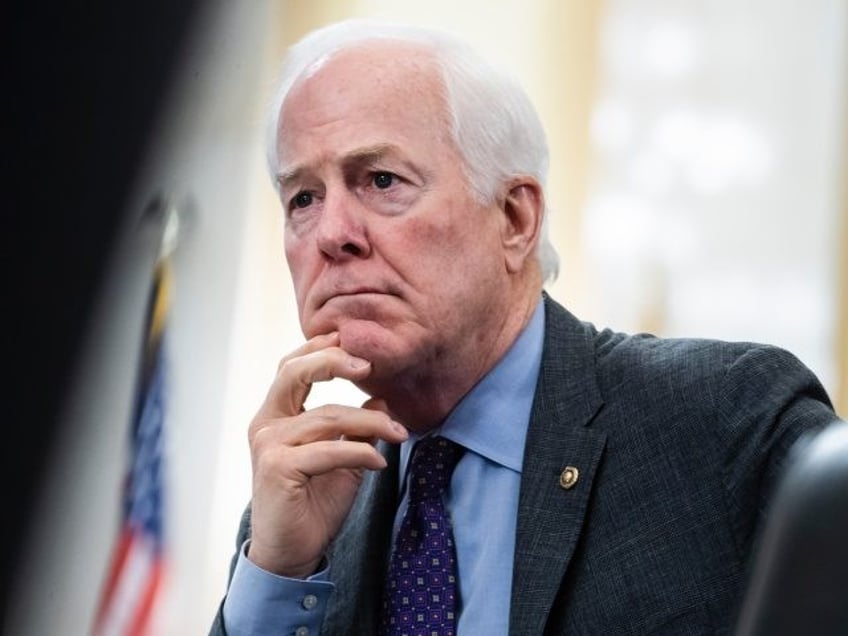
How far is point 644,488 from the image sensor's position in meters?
1.59

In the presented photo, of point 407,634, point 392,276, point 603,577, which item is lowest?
point 407,634

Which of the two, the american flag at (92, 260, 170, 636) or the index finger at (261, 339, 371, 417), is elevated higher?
the index finger at (261, 339, 371, 417)

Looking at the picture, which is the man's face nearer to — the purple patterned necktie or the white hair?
the white hair

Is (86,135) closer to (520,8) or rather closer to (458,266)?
(520,8)

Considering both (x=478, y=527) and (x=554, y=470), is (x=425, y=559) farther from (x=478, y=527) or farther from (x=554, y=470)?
(x=554, y=470)

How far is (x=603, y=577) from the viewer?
153cm

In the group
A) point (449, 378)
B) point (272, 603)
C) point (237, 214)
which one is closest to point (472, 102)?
point (449, 378)

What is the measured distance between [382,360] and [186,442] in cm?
147

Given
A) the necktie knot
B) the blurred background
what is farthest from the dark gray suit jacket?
the blurred background

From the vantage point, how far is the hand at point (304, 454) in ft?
5.44

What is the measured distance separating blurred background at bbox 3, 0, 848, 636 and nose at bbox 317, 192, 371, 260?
1.24 metres

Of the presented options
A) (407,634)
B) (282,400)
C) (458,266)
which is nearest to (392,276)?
(458,266)

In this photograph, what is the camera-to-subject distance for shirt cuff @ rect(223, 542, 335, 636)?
5.50 ft

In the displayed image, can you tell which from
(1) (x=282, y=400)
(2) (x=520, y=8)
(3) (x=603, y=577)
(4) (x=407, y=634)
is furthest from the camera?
(2) (x=520, y=8)
